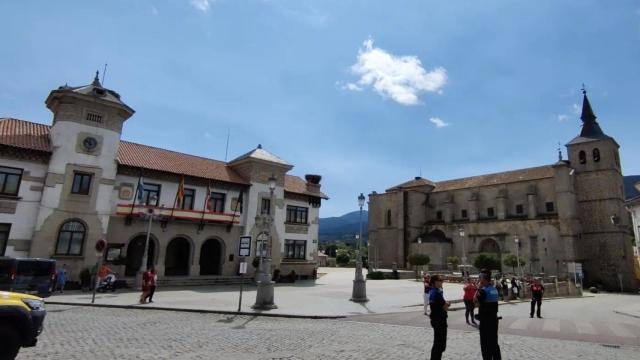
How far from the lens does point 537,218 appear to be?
52375 mm

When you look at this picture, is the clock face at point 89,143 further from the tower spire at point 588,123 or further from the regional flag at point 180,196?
the tower spire at point 588,123

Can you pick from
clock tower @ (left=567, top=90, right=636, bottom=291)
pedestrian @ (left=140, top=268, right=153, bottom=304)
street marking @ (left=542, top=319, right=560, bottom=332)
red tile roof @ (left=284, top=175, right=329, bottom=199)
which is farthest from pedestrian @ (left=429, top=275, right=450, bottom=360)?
clock tower @ (left=567, top=90, right=636, bottom=291)

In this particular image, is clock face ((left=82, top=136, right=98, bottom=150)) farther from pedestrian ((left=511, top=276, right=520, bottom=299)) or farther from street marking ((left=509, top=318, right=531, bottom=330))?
pedestrian ((left=511, top=276, right=520, bottom=299))

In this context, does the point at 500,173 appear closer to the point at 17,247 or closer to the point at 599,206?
the point at 599,206

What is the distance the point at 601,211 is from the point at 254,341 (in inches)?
2275

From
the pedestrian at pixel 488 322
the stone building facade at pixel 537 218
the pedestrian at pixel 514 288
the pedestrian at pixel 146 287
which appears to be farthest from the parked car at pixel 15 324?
the stone building facade at pixel 537 218

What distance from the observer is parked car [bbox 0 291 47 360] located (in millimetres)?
6457

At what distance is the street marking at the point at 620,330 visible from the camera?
1321 centimetres

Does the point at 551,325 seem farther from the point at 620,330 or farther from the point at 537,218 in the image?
the point at 537,218

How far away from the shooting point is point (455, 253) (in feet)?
193

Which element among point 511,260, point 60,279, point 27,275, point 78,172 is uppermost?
point 78,172

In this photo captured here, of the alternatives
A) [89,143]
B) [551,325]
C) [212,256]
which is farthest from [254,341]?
[212,256]

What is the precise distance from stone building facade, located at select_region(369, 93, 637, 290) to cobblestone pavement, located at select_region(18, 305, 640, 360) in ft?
111

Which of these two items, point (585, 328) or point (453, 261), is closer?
point (585, 328)
